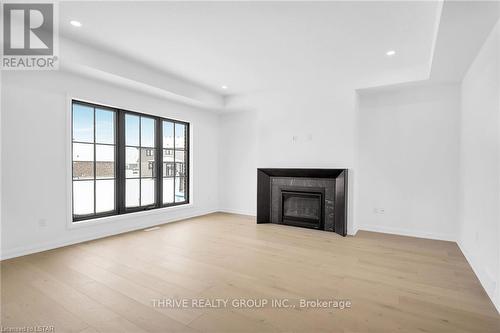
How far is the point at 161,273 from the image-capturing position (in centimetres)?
285

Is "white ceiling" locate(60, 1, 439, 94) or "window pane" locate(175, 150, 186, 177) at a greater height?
"white ceiling" locate(60, 1, 439, 94)

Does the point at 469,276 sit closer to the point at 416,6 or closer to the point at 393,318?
the point at 393,318

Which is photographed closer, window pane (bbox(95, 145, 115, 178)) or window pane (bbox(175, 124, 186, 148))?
window pane (bbox(95, 145, 115, 178))

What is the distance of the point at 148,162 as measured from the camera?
509 cm

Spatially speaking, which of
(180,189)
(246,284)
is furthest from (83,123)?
(246,284)

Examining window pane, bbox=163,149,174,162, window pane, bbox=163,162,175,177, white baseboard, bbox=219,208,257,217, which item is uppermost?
window pane, bbox=163,149,174,162

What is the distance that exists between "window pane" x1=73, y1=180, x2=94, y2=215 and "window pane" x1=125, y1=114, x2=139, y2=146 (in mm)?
995

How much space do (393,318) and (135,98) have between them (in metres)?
4.89

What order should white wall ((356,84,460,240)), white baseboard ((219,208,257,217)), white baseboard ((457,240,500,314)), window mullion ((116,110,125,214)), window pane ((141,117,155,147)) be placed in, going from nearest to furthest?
white baseboard ((457,240,500,314))
white wall ((356,84,460,240))
window mullion ((116,110,125,214))
window pane ((141,117,155,147))
white baseboard ((219,208,257,217))

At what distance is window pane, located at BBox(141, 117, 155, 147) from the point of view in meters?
5.01

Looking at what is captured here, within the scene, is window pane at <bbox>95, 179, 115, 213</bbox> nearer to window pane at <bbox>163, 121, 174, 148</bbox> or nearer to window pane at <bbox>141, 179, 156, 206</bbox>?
window pane at <bbox>141, 179, 156, 206</bbox>

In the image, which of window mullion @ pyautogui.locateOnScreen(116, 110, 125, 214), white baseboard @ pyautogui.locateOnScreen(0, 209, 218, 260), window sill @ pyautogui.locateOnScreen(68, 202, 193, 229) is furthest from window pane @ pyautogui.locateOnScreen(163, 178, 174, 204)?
window mullion @ pyautogui.locateOnScreen(116, 110, 125, 214)

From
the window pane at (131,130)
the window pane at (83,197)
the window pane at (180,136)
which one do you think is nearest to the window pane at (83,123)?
the window pane at (131,130)

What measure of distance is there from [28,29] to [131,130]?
2.06 metres
